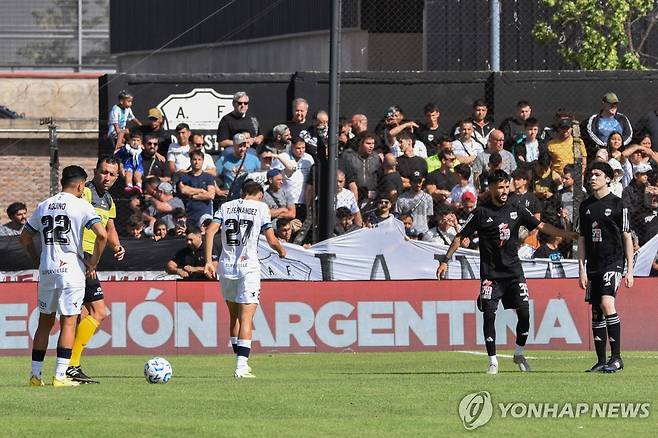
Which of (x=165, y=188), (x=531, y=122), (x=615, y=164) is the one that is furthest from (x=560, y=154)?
(x=165, y=188)

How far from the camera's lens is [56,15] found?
43.2 metres

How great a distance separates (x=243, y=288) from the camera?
576 inches

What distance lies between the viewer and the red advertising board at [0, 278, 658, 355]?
19406 mm

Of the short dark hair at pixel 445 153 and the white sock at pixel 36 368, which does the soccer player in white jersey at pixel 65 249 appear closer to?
the white sock at pixel 36 368

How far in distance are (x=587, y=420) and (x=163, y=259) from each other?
1048 cm

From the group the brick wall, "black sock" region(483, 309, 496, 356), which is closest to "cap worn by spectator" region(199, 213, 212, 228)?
"black sock" region(483, 309, 496, 356)

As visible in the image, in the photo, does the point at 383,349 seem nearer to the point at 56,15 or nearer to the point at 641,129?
the point at 641,129

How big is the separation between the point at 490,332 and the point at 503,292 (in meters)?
0.53

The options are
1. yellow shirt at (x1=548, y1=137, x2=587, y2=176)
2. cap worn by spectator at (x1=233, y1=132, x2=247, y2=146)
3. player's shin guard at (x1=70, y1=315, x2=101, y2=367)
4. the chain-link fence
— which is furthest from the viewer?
the chain-link fence

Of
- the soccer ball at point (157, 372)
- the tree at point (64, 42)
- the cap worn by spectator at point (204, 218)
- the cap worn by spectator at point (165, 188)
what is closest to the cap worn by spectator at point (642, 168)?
the cap worn by spectator at point (204, 218)

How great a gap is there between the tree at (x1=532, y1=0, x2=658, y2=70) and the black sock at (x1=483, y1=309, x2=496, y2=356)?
13.4m

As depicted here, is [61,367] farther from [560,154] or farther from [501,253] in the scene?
[560,154]

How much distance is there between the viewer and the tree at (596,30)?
27.2m

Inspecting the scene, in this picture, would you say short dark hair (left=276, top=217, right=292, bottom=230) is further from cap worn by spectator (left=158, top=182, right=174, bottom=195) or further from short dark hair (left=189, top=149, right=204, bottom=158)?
cap worn by spectator (left=158, top=182, right=174, bottom=195)
